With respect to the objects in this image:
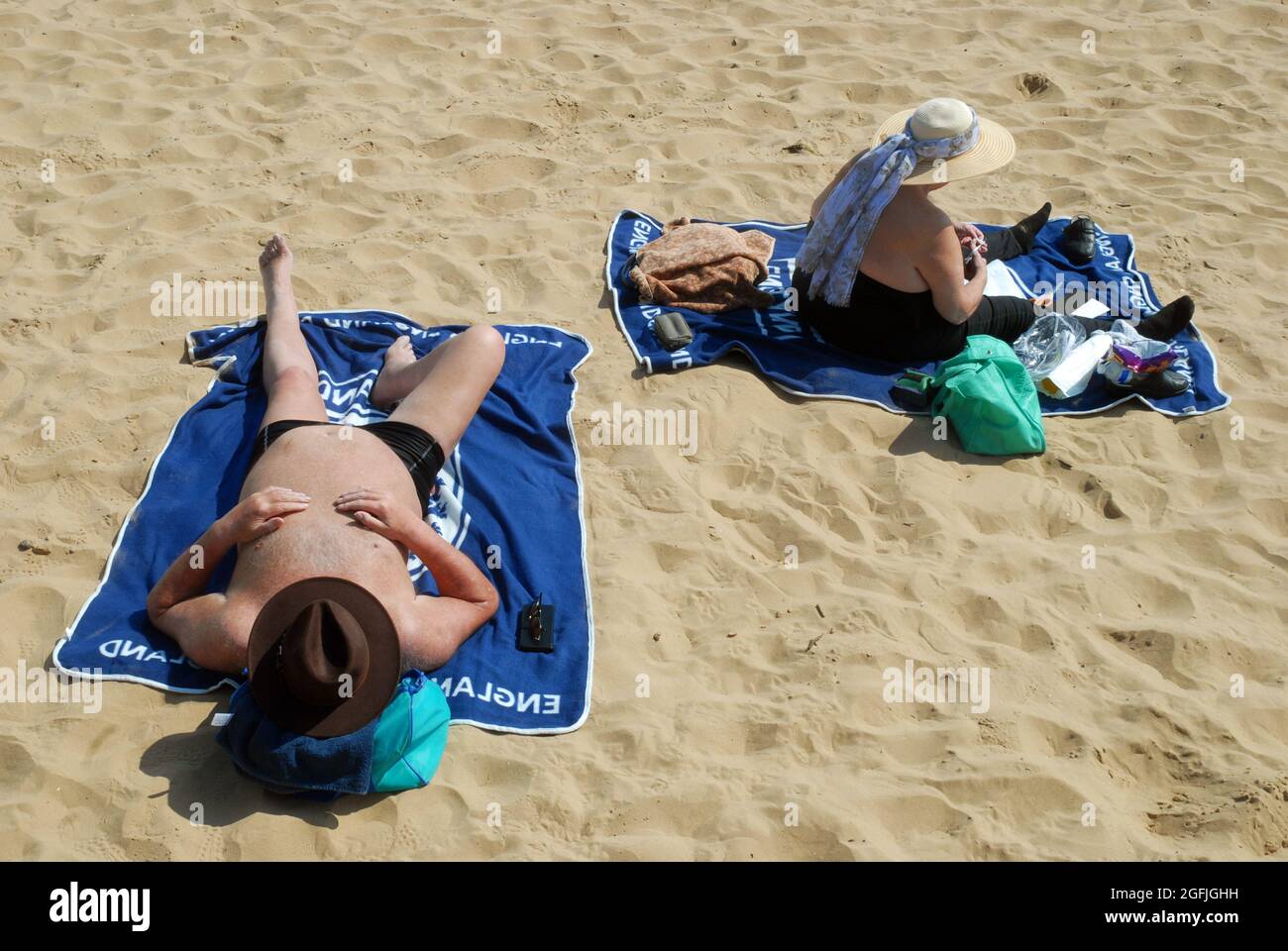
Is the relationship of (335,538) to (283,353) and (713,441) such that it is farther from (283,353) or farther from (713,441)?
(713,441)

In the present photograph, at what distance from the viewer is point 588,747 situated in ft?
11.8

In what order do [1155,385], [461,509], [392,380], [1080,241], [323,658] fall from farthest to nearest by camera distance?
[1080,241]
[1155,385]
[392,380]
[461,509]
[323,658]

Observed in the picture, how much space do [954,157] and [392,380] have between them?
2.53m

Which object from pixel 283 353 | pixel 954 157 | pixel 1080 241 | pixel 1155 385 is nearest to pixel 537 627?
pixel 283 353

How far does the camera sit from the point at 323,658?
3.11 metres

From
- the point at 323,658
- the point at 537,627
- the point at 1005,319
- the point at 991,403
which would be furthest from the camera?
the point at 1005,319

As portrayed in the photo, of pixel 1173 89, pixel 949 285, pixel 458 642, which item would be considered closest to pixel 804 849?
pixel 458 642

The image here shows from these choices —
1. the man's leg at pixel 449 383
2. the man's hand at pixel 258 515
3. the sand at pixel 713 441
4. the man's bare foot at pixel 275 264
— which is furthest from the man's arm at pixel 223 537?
the man's bare foot at pixel 275 264

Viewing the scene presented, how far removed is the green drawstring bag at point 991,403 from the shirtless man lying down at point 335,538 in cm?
200

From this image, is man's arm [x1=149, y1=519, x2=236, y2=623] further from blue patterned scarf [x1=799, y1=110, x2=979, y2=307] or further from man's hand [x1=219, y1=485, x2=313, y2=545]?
blue patterned scarf [x1=799, y1=110, x2=979, y2=307]

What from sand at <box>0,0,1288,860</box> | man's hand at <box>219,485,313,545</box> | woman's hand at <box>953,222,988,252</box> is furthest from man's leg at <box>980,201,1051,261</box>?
man's hand at <box>219,485,313,545</box>

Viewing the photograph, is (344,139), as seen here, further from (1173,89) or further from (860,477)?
(1173,89)

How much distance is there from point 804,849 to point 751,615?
3.13ft

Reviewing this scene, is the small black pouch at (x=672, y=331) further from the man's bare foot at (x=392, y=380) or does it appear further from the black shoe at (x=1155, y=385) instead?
the black shoe at (x=1155, y=385)
